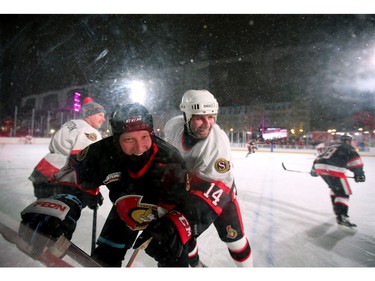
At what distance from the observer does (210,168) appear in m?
0.94

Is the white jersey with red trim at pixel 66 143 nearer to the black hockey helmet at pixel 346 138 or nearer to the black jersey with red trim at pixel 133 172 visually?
the black jersey with red trim at pixel 133 172

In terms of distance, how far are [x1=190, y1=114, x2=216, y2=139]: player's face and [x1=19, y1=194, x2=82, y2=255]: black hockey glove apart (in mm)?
608

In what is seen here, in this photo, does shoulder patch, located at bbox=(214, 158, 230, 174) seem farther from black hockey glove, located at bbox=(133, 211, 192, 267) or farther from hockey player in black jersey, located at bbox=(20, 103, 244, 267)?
black hockey glove, located at bbox=(133, 211, 192, 267)

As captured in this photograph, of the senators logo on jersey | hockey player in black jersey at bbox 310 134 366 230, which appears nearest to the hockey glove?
hockey player in black jersey at bbox 310 134 366 230

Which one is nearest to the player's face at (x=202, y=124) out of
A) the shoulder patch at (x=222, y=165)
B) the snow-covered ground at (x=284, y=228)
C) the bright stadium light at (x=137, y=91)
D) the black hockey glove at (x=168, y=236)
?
the shoulder patch at (x=222, y=165)

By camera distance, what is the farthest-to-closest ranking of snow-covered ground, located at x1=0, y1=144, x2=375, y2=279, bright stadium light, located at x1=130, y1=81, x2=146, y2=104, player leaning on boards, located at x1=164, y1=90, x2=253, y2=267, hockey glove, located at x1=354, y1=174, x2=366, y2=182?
1. hockey glove, located at x1=354, y1=174, x2=366, y2=182
2. bright stadium light, located at x1=130, y1=81, x2=146, y2=104
3. snow-covered ground, located at x1=0, y1=144, x2=375, y2=279
4. player leaning on boards, located at x1=164, y1=90, x2=253, y2=267

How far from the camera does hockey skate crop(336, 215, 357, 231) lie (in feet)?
5.17

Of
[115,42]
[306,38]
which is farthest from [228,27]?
[115,42]

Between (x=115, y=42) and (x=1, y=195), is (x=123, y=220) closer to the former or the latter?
(x=115, y=42)

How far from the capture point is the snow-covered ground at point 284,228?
121cm

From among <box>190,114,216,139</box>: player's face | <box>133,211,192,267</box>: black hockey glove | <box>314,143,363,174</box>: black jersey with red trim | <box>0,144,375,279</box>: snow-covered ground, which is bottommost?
<box>0,144,375,279</box>: snow-covered ground

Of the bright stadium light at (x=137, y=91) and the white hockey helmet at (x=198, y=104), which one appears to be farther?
the bright stadium light at (x=137, y=91)

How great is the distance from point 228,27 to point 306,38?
23.6 inches

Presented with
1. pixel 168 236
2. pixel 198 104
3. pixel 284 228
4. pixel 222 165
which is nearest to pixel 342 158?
pixel 284 228
